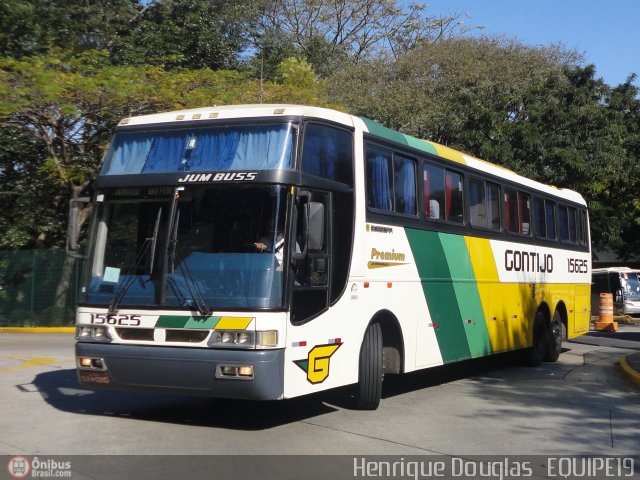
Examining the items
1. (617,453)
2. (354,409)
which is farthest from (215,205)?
(617,453)

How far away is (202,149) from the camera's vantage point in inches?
332

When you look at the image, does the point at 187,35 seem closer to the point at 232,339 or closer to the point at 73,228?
the point at 73,228

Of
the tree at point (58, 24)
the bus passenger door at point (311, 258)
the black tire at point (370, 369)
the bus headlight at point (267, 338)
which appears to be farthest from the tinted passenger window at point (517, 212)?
the tree at point (58, 24)

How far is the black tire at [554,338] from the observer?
15953mm

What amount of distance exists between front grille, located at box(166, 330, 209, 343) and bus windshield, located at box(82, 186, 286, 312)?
0.24m

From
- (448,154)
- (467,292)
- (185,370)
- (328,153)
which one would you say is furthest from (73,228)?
(467,292)

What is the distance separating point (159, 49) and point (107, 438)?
2415cm

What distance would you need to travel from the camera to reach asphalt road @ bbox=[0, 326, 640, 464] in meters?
7.70

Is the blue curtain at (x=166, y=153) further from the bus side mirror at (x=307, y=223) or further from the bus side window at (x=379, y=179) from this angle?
the bus side window at (x=379, y=179)

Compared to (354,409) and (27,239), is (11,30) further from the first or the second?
(354,409)

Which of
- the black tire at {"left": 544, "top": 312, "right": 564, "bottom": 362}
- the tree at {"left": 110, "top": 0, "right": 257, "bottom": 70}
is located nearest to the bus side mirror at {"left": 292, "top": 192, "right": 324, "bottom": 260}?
the black tire at {"left": 544, "top": 312, "right": 564, "bottom": 362}

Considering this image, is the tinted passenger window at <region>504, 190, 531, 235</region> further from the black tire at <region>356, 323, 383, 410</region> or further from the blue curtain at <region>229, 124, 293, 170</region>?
the blue curtain at <region>229, 124, 293, 170</region>

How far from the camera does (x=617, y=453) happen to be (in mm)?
7852

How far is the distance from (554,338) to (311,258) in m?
9.39
